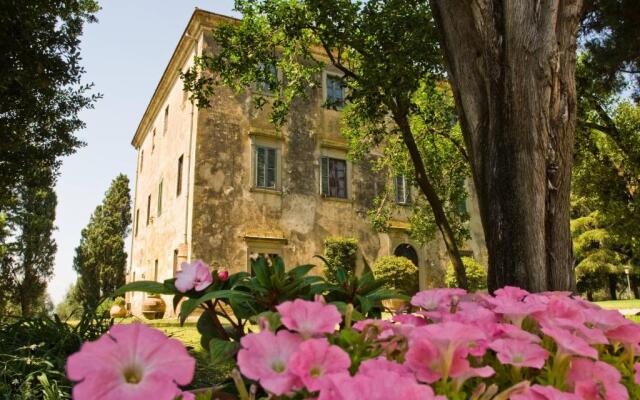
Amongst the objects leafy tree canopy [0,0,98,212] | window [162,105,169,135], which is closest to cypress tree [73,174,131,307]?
window [162,105,169,135]

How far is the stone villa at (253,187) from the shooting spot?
15.2 meters

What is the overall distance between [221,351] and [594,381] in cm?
82

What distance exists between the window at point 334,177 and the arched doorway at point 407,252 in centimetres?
297

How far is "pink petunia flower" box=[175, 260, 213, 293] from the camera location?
4.45ft

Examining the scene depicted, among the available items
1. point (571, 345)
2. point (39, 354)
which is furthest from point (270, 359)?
point (39, 354)

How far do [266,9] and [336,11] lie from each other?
1.43 m

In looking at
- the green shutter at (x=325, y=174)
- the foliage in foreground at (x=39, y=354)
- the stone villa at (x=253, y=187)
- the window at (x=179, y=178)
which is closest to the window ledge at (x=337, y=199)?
the stone villa at (x=253, y=187)

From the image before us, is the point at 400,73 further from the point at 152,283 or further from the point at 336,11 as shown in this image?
the point at 152,283

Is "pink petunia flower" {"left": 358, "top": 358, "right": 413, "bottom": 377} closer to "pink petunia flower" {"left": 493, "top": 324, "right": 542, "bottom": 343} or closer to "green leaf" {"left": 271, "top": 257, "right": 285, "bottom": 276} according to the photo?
"pink petunia flower" {"left": 493, "top": 324, "right": 542, "bottom": 343}

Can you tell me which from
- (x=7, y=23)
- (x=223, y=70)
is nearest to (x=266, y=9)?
(x=223, y=70)

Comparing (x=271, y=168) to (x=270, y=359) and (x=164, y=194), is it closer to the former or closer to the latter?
(x=164, y=194)

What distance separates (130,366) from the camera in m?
0.61

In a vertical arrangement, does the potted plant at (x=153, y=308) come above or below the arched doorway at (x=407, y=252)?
below

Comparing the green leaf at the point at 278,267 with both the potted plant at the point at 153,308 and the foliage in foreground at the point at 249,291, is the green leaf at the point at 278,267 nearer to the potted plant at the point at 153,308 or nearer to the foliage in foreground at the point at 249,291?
the foliage in foreground at the point at 249,291
